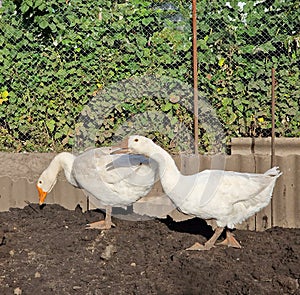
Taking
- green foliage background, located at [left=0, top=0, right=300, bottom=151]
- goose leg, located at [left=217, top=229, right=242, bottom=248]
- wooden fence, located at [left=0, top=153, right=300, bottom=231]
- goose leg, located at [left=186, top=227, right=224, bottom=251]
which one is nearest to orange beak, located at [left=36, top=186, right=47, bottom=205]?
wooden fence, located at [left=0, top=153, right=300, bottom=231]

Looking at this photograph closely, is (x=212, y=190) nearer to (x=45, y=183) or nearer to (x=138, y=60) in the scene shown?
(x=45, y=183)

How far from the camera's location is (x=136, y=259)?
17.3ft

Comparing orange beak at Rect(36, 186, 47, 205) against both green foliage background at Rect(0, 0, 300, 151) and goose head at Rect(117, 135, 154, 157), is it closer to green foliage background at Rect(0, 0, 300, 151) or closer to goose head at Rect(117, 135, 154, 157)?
goose head at Rect(117, 135, 154, 157)

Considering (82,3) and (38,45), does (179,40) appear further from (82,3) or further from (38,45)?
(38,45)

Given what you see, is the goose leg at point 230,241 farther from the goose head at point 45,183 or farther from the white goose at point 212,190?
the goose head at point 45,183

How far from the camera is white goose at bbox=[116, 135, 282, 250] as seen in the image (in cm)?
528

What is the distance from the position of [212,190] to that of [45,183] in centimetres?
228

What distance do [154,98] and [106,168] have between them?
2.20 metres

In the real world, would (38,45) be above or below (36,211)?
above

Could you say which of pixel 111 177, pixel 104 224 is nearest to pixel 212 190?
pixel 111 177

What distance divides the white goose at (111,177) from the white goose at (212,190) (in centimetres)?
47

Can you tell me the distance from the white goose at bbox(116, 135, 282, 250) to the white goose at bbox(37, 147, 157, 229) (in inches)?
18.5

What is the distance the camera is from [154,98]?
8.04m

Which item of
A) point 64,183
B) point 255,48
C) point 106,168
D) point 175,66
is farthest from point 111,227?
point 255,48
